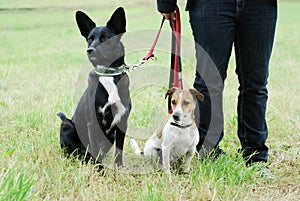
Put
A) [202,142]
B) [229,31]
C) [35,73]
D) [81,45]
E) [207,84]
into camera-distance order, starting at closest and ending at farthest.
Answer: [229,31] < [207,84] < [202,142] < [35,73] < [81,45]

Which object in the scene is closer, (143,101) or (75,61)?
(143,101)

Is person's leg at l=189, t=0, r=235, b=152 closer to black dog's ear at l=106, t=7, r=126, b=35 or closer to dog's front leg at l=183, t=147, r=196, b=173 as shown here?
dog's front leg at l=183, t=147, r=196, b=173

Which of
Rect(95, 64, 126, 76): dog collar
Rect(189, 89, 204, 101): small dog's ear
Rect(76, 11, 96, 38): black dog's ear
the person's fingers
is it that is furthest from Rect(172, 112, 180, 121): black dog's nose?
Rect(76, 11, 96, 38): black dog's ear

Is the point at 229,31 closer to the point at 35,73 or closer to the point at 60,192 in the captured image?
the point at 60,192

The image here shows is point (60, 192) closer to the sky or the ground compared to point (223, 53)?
closer to the ground

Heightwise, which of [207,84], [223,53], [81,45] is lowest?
[81,45]

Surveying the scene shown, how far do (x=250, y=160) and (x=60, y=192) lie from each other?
164 centimetres

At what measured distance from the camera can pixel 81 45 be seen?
39.1ft

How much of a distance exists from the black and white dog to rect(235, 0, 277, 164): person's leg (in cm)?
95

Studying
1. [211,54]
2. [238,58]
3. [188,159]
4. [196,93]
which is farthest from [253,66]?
[188,159]

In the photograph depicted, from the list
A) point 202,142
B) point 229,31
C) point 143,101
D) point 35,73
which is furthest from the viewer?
point 35,73

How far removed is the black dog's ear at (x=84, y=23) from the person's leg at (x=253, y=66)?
4.00 ft

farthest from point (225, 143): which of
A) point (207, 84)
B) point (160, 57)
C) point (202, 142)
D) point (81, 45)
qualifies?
point (81, 45)

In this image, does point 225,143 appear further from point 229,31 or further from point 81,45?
point 81,45
